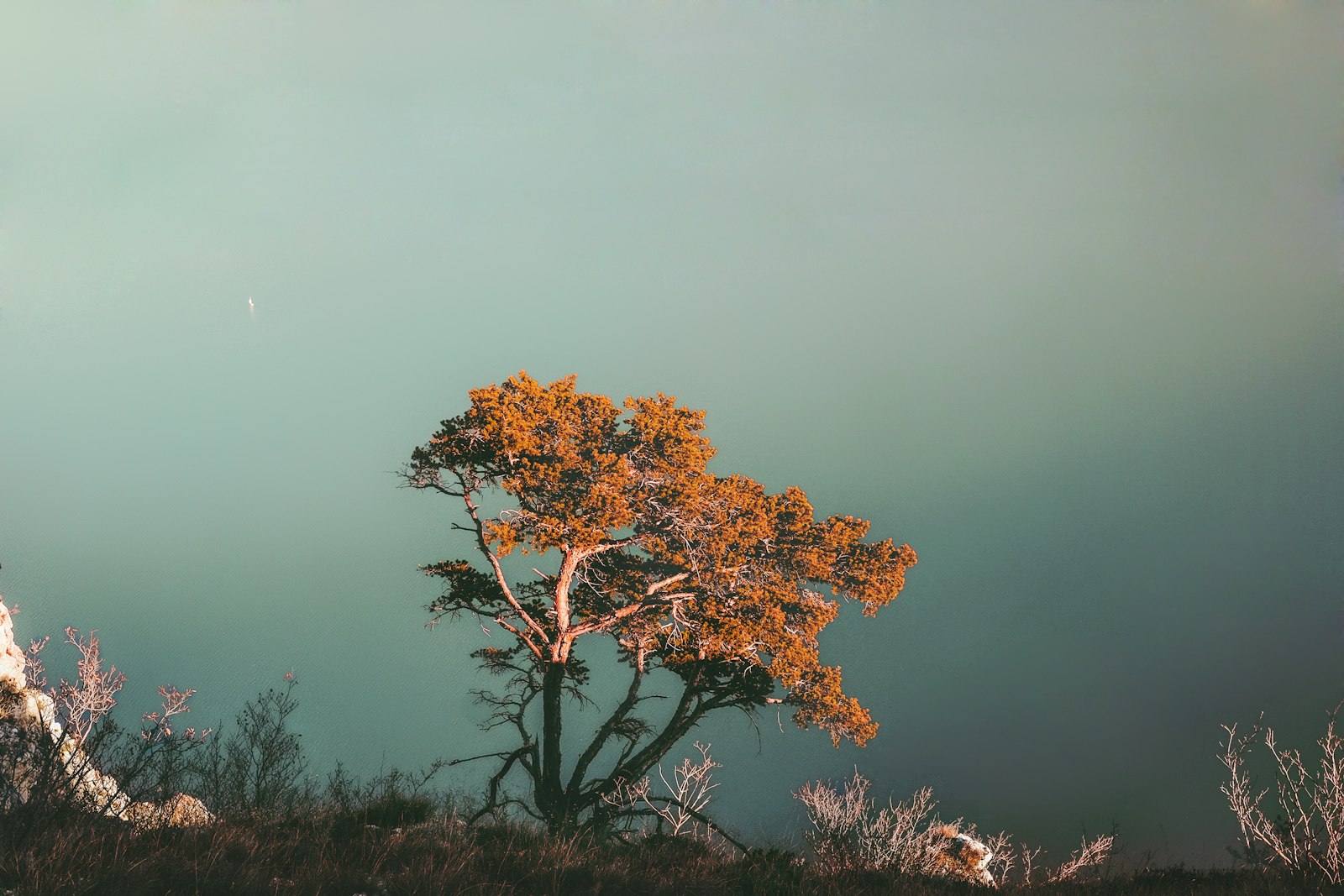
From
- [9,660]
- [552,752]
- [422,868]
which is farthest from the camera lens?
[9,660]

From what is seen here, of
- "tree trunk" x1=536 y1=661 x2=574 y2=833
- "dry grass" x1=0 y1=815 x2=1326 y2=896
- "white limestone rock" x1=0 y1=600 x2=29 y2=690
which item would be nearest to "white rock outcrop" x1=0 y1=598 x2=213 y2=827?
"dry grass" x1=0 y1=815 x2=1326 y2=896

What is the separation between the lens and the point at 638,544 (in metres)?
17.8

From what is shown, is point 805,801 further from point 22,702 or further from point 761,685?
point 22,702

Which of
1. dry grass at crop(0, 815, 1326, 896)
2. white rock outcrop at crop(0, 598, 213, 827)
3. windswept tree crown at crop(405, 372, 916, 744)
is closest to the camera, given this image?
dry grass at crop(0, 815, 1326, 896)

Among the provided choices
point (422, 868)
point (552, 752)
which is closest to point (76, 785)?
point (422, 868)

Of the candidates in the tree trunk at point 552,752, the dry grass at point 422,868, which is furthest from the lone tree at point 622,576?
the dry grass at point 422,868

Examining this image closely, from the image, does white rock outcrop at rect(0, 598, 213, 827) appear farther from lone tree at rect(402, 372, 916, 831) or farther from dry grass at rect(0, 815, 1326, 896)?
lone tree at rect(402, 372, 916, 831)

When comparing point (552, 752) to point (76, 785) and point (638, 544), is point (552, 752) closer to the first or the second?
point (638, 544)

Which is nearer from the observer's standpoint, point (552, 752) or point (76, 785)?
point (76, 785)

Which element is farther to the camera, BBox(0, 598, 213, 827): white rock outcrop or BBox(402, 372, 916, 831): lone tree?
BBox(402, 372, 916, 831): lone tree

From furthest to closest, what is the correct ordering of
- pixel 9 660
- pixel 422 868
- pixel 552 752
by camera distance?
pixel 9 660, pixel 552 752, pixel 422 868

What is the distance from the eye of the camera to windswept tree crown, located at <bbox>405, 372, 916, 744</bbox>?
16344mm

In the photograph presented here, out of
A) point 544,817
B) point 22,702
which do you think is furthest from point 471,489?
point 22,702

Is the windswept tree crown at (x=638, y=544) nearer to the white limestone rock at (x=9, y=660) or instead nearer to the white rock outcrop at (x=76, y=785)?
the white rock outcrop at (x=76, y=785)
